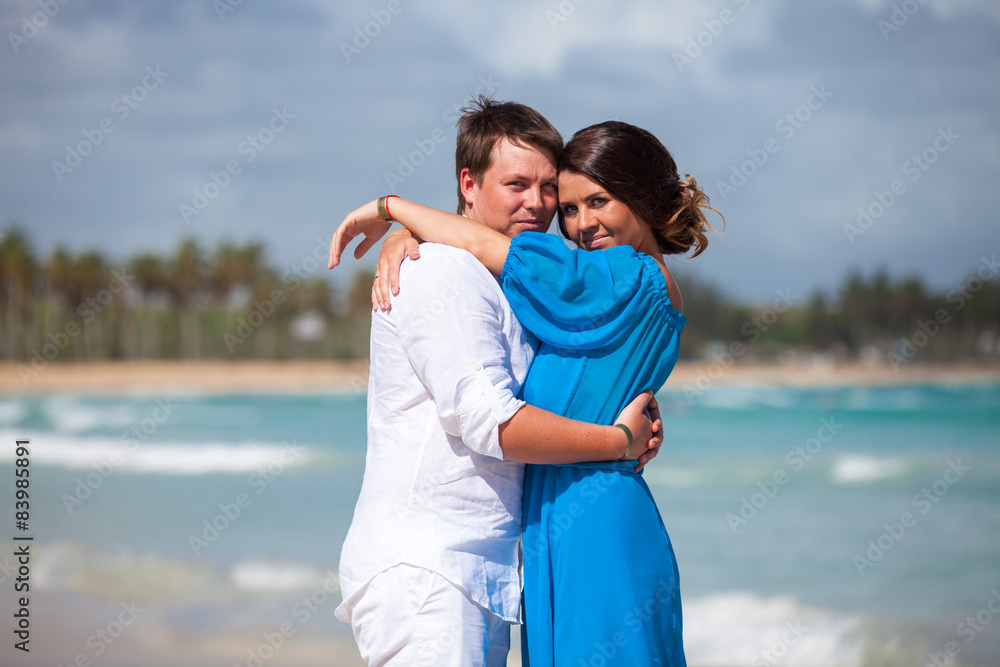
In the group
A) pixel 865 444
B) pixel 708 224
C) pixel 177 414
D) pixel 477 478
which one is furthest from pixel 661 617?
pixel 177 414

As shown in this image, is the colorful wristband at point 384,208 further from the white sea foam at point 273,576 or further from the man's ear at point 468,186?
the white sea foam at point 273,576

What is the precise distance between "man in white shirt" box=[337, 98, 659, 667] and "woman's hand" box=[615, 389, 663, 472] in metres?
0.05

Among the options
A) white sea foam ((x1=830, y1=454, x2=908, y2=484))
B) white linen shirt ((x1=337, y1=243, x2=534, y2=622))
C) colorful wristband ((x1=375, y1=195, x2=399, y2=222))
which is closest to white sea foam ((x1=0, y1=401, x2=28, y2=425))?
white sea foam ((x1=830, y1=454, x2=908, y2=484))

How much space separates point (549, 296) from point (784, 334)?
204 feet

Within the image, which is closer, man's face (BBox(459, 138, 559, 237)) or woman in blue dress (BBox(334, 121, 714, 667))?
woman in blue dress (BBox(334, 121, 714, 667))

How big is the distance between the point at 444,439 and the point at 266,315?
48772mm

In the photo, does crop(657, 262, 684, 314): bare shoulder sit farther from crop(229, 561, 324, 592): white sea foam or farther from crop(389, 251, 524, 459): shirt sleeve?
crop(229, 561, 324, 592): white sea foam

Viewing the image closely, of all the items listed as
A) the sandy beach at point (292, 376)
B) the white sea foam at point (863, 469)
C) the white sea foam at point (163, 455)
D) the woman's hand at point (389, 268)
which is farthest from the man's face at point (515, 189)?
the sandy beach at point (292, 376)

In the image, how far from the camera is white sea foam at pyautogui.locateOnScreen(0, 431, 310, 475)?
1535cm

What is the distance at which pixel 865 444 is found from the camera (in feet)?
63.6

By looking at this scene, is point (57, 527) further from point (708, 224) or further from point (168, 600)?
point (708, 224)

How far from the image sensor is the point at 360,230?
2418 millimetres

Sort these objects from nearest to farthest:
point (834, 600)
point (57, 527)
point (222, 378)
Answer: point (834, 600)
point (57, 527)
point (222, 378)

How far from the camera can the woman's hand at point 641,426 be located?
1.99 meters
